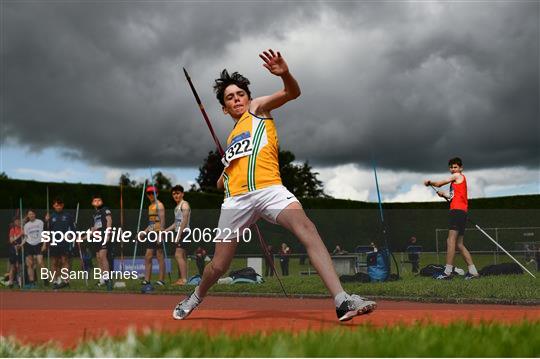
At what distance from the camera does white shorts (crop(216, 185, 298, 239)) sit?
21.6 ft

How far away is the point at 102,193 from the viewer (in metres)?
30.4

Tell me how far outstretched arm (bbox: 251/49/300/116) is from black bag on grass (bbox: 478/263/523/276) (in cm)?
947

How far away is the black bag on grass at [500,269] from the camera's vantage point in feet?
49.6

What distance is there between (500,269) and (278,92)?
9.94 metres

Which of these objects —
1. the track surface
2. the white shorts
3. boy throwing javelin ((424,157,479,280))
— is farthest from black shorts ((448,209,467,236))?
the white shorts

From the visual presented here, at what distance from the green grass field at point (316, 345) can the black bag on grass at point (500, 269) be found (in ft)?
32.3

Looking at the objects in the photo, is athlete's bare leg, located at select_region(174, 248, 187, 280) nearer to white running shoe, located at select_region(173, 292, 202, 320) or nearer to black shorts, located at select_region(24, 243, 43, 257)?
black shorts, located at select_region(24, 243, 43, 257)

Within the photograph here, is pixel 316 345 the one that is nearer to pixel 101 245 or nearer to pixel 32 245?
pixel 101 245

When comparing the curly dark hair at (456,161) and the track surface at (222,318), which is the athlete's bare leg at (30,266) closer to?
the track surface at (222,318)

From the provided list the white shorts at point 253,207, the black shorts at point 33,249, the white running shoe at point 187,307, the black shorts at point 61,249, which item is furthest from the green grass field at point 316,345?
the black shorts at point 33,249

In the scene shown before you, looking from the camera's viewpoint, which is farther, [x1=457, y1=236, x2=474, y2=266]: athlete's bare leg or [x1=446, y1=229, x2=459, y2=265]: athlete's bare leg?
[x1=457, y1=236, x2=474, y2=266]: athlete's bare leg

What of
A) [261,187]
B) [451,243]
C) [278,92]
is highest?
[278,92]

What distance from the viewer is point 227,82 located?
7.34 meters

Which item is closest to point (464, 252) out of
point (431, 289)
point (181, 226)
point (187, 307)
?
point (431, 289)
